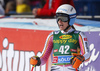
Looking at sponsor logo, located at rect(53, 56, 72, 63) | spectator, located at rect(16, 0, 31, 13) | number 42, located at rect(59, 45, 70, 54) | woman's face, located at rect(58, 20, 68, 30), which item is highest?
spectator, located at rect(16, 0, 31, 13)

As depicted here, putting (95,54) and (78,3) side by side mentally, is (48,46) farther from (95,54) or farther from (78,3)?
(78,3)

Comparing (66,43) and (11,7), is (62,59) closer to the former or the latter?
(66,43)

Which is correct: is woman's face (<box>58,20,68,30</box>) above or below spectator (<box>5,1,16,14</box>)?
below

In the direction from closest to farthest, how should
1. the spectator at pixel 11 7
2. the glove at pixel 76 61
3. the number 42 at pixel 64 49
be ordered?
the glove at pixel 76 61, the number 42 at pixel 64 49, the spectator at pixel 11 7

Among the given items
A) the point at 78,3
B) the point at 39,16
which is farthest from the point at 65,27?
the point at 78,3

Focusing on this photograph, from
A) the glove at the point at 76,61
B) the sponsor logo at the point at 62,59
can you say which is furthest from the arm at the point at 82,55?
the sponsor logo at the point at 62,59

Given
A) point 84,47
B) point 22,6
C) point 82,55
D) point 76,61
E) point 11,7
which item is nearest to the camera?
point 76,61

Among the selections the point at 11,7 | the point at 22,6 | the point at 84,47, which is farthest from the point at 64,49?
the point at 11,7

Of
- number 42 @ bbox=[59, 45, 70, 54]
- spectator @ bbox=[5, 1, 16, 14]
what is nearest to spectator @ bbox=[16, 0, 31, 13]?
spectator @ bbox=[5, 1, 16, 14]

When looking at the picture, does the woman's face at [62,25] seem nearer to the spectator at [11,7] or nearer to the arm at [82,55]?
the arm at [82,55]

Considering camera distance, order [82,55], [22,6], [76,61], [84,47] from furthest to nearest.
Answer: [22,6] < [84,47] < [82,55] < [76,61]

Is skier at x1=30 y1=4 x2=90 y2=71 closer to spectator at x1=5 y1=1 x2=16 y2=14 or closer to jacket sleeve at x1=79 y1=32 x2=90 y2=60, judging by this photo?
jacket sleeve at x1=79 y1=32 x2=90 y2=60

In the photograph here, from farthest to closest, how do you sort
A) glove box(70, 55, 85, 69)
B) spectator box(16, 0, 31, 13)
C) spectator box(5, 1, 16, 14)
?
1. spectator box(5, 1, 16, 14)
2. spectator box(16, 0, 31, 13)
3. glove box(70, 55, 85, 69)

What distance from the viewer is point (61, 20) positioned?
400 centimetres
